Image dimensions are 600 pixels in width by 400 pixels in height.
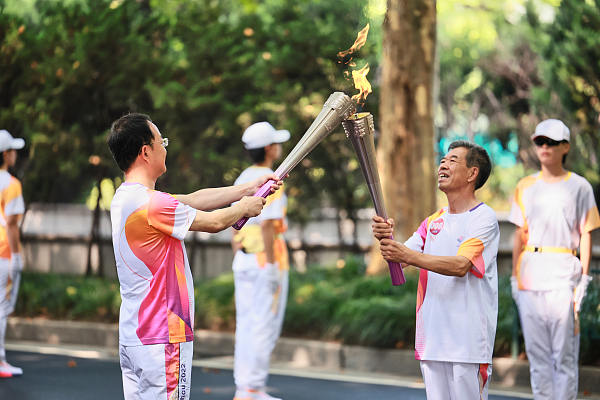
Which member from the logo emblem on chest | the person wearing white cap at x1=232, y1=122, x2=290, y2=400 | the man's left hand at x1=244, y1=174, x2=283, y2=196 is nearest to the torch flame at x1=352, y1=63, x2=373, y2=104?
the man's left hand at x1=244, y1=174, x2=283, y2=196

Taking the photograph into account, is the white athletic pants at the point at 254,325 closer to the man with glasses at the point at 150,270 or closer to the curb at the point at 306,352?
the curb at the point at 306,352

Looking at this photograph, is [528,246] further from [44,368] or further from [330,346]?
[44,368]

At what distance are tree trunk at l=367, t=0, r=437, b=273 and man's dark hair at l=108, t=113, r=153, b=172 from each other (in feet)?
25.1

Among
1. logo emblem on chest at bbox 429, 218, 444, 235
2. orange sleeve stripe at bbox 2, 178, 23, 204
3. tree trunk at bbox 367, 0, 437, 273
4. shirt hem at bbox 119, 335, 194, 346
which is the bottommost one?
shirt hem at bbox 119, 335, 194, 346

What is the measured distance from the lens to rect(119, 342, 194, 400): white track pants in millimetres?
4582

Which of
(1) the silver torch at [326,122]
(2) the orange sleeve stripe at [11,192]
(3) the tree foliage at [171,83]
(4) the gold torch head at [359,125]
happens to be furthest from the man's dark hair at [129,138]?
(3) the tree foliage at [171,83]

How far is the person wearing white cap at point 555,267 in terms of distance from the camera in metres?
6.80

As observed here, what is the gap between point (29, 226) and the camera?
69.0 feet

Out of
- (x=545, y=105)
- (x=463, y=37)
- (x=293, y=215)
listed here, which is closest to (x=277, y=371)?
(x=293, y=215)

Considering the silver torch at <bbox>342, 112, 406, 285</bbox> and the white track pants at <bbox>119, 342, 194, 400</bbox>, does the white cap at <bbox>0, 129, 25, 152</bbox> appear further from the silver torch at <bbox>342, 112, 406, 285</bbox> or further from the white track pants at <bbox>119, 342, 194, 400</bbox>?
the silver torch at <bbox>342, 112, 406, 285</bbox>

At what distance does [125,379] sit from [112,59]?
9679 millimetres

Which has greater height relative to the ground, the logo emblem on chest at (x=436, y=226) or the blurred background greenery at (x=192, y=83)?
the blurred background greenery at (x=192, y=83)

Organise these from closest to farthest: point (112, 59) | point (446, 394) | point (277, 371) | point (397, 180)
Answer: point (446, 394) → point (277, 371) → point (397, 180) → point (112, 59)

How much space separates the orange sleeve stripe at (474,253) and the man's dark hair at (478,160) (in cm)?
39
